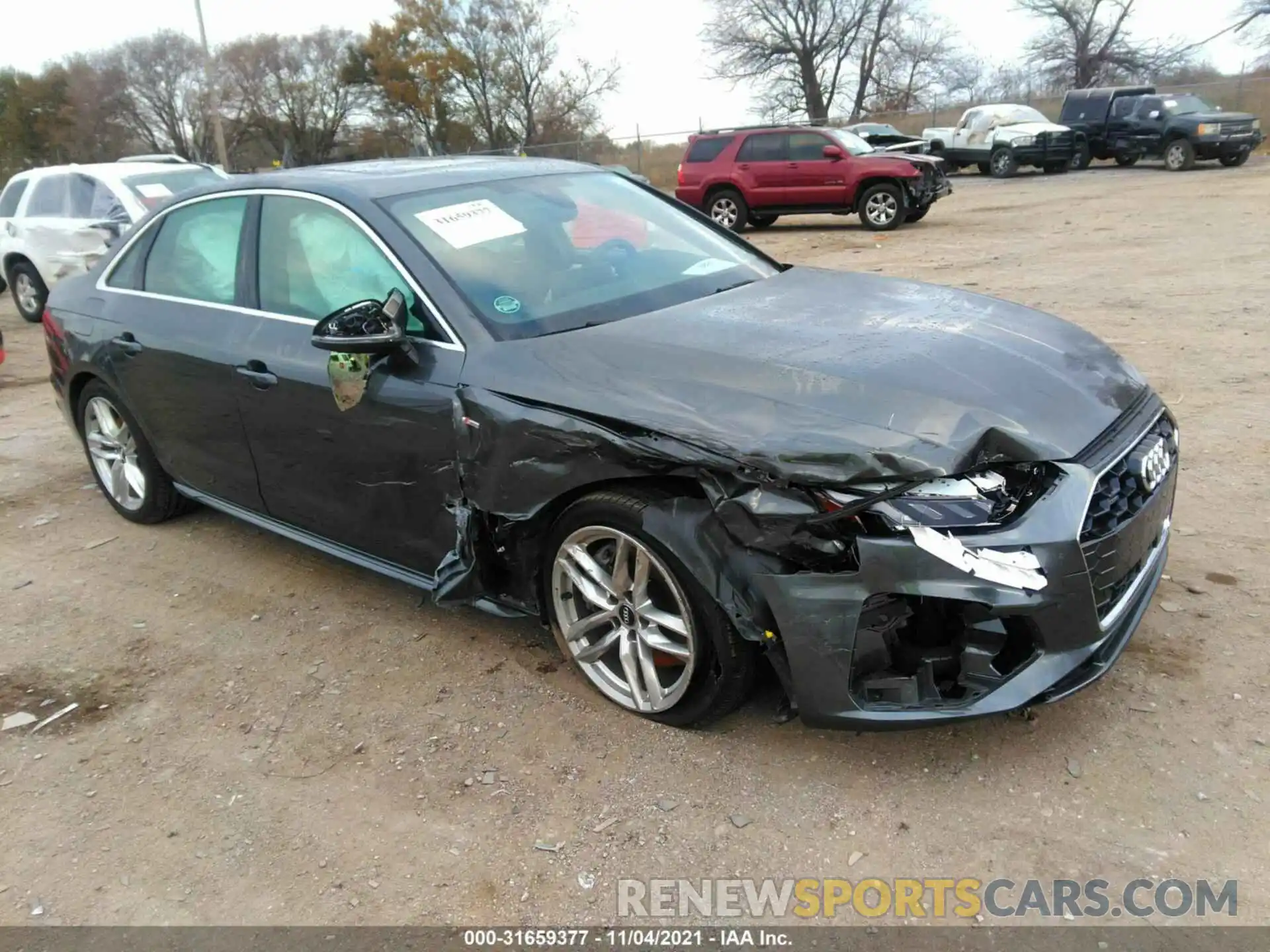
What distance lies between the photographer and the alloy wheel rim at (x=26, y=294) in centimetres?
1183

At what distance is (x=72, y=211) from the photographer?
435 inches

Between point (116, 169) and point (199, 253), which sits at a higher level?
point (116, 169)

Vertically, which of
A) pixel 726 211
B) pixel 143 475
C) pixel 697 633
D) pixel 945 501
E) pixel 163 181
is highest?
pixel 163 181

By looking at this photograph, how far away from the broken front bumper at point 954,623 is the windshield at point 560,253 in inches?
50.2

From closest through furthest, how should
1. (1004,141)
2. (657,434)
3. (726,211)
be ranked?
1. (657,434)
2. (726,211)
3. (1004,141)

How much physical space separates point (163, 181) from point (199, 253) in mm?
Answer: 8041

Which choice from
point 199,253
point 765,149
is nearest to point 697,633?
point 199,253

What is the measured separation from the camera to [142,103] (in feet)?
191

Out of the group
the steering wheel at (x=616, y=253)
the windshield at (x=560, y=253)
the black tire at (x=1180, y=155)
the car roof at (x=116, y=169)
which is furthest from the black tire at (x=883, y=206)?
the steering wheel at (x=616, y=253)

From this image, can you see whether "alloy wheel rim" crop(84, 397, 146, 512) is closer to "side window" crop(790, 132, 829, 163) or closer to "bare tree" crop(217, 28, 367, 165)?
"side window" crop(790, 132, 829, 163)

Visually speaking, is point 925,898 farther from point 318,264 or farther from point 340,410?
point 318,264

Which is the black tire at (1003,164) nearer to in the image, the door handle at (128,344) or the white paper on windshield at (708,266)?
the white paper on windshield at (708,266)

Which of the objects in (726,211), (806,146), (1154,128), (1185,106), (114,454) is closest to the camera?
(114,454)

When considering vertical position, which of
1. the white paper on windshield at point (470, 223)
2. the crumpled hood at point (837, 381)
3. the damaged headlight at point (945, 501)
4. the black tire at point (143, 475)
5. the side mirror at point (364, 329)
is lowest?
the black tire at point (143, 475)
